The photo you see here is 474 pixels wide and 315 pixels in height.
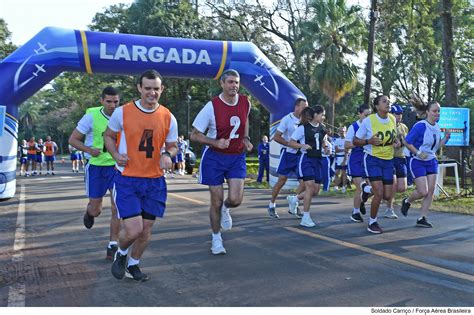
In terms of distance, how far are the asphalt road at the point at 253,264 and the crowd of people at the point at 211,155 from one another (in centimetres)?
36

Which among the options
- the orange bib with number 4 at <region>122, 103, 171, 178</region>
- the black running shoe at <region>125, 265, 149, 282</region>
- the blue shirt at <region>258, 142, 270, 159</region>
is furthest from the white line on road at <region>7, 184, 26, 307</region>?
the blue shirt at <region>258, 142, 270, 159</region>

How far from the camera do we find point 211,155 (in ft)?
19.8

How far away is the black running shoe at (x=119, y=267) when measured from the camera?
4707 millimetres

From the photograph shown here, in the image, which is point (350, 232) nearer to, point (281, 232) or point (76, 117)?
point (281, 232)

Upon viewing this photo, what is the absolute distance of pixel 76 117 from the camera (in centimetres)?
5891

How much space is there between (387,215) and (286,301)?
215 inches

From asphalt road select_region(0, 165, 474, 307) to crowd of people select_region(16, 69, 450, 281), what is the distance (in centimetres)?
36

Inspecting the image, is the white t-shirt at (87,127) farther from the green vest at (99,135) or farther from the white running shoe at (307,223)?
the white running shoe at (307,223)

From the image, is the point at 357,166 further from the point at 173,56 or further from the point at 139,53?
the point at 139,53

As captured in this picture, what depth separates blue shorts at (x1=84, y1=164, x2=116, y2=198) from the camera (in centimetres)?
606

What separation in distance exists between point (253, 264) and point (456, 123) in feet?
32.8

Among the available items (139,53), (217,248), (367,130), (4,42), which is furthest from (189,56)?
(4,42)

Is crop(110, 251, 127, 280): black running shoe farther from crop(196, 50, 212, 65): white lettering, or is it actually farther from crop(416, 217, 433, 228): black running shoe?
crop(196, 50, 212, 65): white lettering

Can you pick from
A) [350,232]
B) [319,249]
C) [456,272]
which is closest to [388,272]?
[456,272]
